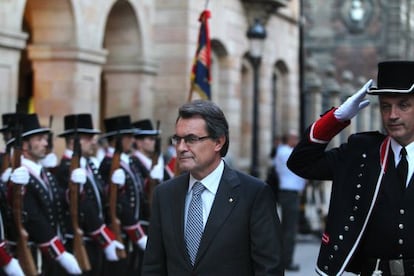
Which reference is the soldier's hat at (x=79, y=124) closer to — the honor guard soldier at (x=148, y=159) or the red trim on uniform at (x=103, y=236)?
the red trim on uniform at (x=103, y=236)

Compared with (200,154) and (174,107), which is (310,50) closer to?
(174,107)

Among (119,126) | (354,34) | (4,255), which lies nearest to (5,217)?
(4,255)

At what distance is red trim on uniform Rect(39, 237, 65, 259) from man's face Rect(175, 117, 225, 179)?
4.35 metres

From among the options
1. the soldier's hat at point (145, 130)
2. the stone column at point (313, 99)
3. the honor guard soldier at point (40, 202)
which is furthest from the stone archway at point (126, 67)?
the honor guard soldier at point (40, 202)

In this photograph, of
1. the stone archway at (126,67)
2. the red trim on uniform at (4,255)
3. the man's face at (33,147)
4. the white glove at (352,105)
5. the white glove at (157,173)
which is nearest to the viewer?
the white glove at (352,105)

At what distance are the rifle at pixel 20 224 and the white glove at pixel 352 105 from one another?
4.14m

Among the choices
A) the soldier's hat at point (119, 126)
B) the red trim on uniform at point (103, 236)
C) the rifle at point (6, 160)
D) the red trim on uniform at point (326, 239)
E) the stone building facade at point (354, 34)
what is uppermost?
the stone building facade at point (354, 34)

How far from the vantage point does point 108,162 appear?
38.8ft

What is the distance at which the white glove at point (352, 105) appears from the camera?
575 cm

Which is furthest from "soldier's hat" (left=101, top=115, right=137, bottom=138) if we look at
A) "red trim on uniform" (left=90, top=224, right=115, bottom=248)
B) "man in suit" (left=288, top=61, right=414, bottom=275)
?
"man in suit" (left=288, top=61, right=414, bottom=275)

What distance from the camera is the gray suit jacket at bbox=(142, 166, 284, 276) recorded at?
5641 mm

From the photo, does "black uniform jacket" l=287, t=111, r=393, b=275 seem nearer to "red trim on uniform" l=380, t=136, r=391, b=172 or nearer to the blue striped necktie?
"red trim on uniform" l=380, t=136, r=391, b=172

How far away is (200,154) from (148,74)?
43.4 feet

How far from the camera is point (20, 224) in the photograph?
943 cm
